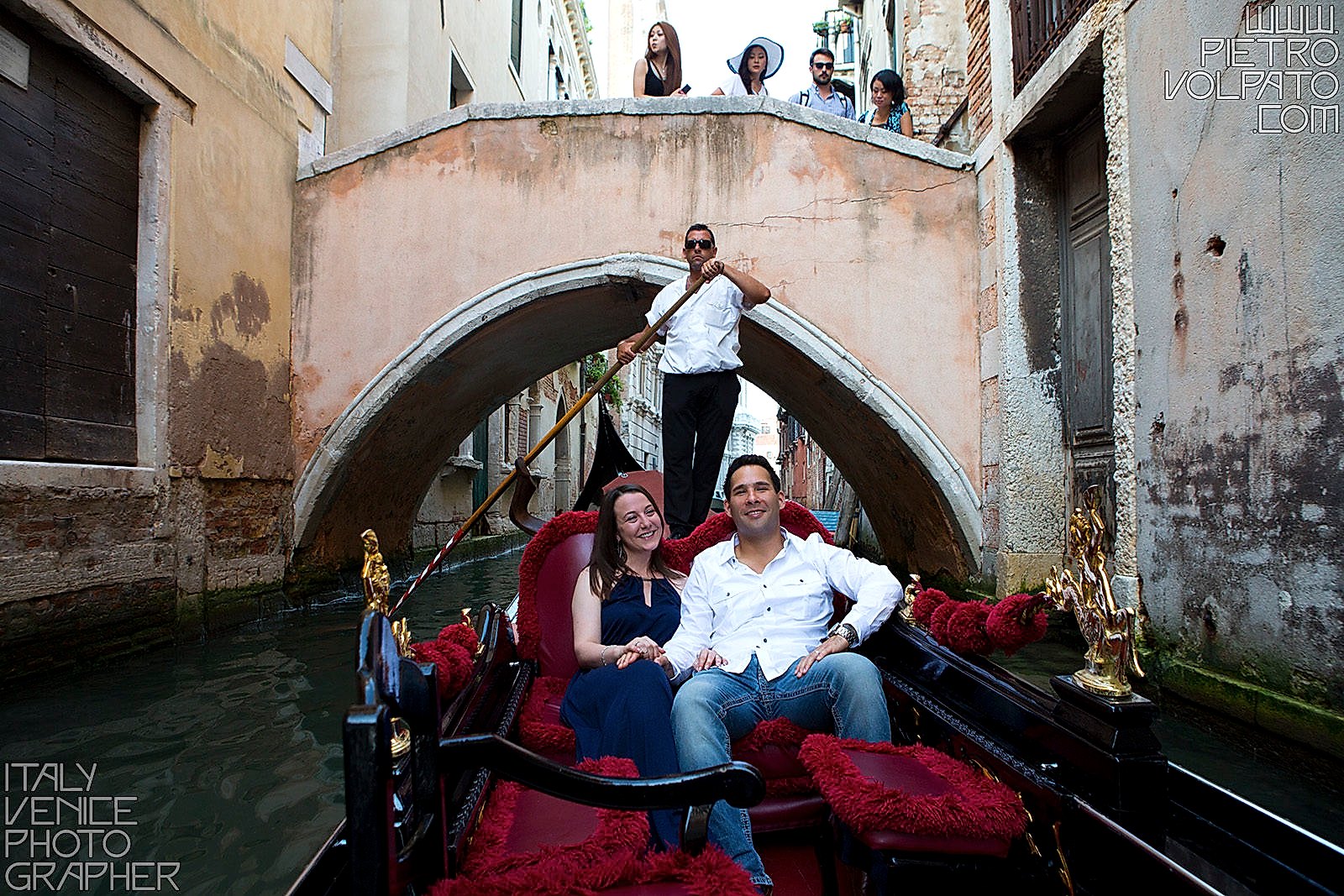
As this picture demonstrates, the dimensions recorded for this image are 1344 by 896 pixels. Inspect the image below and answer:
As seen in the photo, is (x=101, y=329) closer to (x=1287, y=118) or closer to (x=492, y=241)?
(x=492, y=241)

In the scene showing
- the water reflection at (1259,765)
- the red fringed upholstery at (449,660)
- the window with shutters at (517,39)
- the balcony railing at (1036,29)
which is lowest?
the water reflection at (1259,765)

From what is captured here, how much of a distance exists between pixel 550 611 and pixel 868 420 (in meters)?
2.79

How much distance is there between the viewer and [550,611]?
1.82 meters

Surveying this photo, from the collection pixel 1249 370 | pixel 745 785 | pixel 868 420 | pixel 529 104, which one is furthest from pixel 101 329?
pixel 1249 370

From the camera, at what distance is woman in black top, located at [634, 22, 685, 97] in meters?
4.62

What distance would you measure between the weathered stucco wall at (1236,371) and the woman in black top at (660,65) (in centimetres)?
251

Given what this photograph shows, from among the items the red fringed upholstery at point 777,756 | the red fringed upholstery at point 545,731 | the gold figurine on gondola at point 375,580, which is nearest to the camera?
the gold figurine on gondola at point 375,580

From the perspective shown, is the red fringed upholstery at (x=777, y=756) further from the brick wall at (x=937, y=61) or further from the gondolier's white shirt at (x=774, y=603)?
the brick wall at (x=937, y=61)

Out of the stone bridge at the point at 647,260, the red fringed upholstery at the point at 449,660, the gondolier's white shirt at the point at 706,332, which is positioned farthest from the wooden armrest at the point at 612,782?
the stone bridge at the point at 647,260

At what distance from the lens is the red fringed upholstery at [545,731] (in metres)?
1.46

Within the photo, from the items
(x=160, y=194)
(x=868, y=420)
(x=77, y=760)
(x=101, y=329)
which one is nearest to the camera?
(x=77, y=760)

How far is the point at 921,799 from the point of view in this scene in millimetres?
1046

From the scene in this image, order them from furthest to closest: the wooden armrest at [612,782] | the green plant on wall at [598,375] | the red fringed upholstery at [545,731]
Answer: the green plant on wall at [598,375] < the red fringed upholstery at [545,731] < the wooden armrest at [612,782]

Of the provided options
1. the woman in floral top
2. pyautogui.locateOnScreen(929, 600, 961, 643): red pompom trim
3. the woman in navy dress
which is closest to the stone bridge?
the woman in floral top
